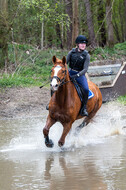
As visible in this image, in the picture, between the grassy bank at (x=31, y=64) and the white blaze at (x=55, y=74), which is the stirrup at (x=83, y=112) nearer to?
the white blaze at (x=55, y=74)

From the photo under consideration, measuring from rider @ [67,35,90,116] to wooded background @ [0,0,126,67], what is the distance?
374 inches

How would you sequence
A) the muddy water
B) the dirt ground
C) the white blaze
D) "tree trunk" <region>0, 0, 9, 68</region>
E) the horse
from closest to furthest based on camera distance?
the muddy water < the white blaze < the horse < the dirt ground < "tree trunk" <region>0, 0, 9, 68</region>

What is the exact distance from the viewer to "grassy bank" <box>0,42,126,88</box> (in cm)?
1728

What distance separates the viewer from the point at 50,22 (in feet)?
106

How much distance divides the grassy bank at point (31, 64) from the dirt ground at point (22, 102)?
86cm

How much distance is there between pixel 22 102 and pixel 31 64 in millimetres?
7094

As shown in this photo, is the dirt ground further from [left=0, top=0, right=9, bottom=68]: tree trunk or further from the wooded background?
the wooded background

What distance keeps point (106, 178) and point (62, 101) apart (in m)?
2.56

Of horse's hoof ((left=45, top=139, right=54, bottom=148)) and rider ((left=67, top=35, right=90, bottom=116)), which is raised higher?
rider ((left=67, top=35, right=90, bottom=116))

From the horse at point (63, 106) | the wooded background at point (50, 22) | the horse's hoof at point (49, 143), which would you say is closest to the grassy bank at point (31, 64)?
the wooded background at point (50, 22)

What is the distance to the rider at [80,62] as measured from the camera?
8258mm

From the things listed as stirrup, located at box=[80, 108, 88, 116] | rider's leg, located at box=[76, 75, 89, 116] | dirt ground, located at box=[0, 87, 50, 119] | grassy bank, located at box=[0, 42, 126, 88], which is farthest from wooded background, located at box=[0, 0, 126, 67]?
stirrup, located at box=[80, 108, 88, 116]

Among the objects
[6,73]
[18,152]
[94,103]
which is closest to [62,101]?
[18,152]

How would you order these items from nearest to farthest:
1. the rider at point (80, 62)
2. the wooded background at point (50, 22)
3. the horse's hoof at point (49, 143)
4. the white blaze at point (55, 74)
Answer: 1. the white blaze at point (55, 74)
2. the horse's hoof at point (49, 143)
3. the rider at point (80, 62)
4. the wooded background at point (50, 22)
